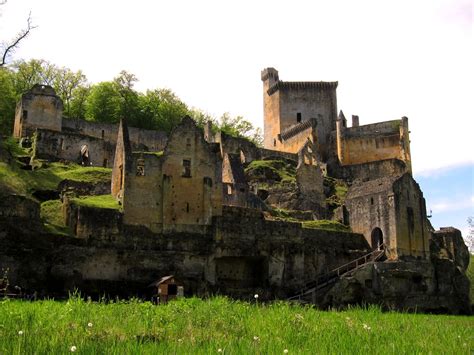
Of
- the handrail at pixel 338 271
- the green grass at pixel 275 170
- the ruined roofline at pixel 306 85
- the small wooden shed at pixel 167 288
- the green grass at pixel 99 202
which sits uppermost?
the ruined roofline at pixel 306 85

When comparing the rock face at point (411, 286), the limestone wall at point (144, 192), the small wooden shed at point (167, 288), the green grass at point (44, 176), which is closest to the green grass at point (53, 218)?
the green grass at point (44, 176)

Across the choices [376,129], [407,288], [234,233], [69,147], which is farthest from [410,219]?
[69,147]

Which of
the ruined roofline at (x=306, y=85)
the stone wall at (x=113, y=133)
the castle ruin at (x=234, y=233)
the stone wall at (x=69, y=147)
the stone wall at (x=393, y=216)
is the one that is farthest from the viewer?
the ruined roofline at (x=306, y=85)

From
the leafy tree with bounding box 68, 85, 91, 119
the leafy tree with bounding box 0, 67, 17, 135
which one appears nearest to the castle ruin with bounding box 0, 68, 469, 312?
the leafy tree with bounding box 0, 67, 17, 135

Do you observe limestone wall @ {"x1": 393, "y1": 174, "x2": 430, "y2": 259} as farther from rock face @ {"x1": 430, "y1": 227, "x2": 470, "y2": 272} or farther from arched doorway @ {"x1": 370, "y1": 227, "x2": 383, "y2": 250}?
rock face @ {"x1": 430, "y1": 227, "x2": 470, "y2": 272}

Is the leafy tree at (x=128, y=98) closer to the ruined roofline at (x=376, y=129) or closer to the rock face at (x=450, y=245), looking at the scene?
the ruined roofline at (x=376, y=129)

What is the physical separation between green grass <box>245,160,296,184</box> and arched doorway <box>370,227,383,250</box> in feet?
44.5

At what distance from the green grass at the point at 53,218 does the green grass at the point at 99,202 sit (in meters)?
1.32

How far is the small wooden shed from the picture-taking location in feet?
110

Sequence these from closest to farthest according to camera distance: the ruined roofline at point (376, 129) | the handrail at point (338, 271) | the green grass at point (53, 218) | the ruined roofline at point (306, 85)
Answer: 1. the green grass at point (53, 218)
2. the handrail at point (338, 271)
3. the ruined roofline at point (376, 129)
4. the ruined roofline at point (306, 85)

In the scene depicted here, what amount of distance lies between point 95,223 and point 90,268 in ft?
8.74

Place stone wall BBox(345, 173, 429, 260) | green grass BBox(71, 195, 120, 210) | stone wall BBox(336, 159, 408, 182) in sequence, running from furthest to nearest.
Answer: stone wall BBox(336, 159, 408, 182), stone wall BBox(345, 173, 429, 260), green grass BBox(71, 195, 120, 210)

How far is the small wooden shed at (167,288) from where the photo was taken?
3362cm

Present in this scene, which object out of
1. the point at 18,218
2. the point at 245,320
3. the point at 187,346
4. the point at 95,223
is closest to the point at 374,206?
the point at 95,223
